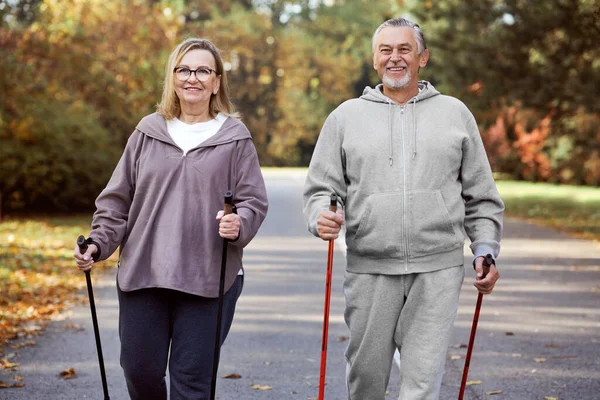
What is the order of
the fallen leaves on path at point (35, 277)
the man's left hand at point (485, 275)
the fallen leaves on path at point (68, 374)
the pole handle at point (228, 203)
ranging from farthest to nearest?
1. the fallen leaves on path at point (35, 277)
2. the fallen leaves on path at point (68, 374)
3. the man's left hand at point (485, 275)
4. the pole handle at point (228, 203)

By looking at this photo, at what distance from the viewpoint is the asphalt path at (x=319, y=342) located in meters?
7.05

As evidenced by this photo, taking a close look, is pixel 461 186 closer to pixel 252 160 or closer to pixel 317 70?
pixel 252 160

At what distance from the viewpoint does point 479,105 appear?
2544 cm

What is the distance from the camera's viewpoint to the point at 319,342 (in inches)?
338

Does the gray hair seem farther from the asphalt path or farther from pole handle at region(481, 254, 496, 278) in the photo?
the asphalt path

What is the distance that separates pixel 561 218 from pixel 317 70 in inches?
1481

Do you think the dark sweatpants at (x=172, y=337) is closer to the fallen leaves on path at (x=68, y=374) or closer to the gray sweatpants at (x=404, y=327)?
the gray sweatpants at (x=404, y=327)

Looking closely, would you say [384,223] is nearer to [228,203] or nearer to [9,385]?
[228,203]

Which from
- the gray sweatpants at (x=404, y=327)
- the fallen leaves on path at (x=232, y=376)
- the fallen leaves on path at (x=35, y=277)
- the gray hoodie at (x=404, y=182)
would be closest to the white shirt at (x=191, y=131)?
the gray hoodie at (x=404, y=182)

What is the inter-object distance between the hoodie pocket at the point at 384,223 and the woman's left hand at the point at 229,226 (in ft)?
1.83

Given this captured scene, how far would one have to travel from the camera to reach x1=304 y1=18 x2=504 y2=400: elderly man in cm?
466

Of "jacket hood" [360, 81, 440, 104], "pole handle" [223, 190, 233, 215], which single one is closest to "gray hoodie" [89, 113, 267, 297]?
"pole handle" [223, 190, 233, 215]

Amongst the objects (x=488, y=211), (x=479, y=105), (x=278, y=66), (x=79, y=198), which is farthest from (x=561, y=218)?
(x=278, y=66)

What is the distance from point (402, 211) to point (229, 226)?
752 mm
